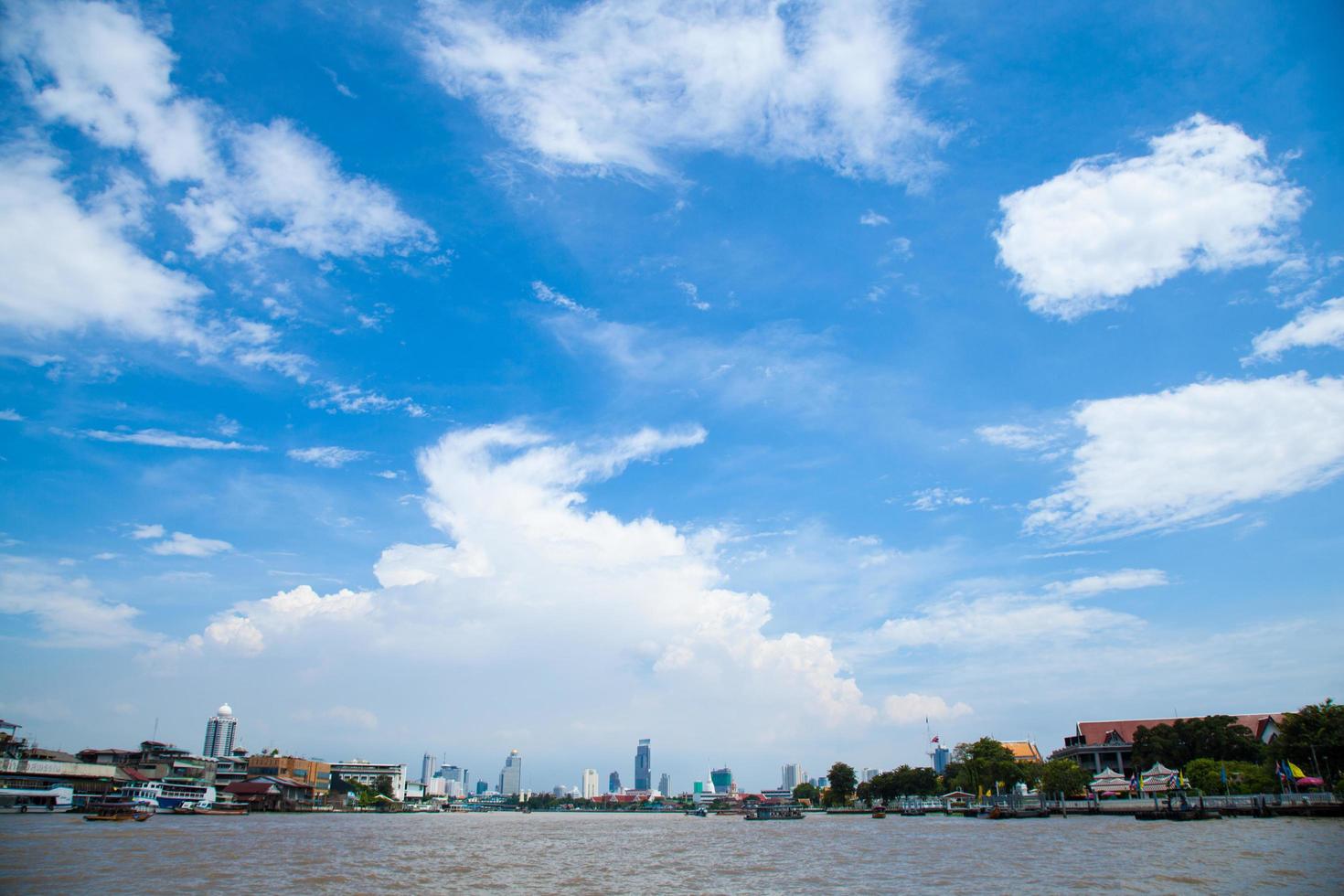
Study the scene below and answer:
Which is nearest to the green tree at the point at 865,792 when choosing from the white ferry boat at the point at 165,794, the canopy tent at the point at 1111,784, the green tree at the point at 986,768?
the green tree at the point at 986,768

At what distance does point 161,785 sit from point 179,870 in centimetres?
7189

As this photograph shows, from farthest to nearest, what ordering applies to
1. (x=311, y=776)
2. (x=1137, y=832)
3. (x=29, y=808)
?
(x=311, y=776), (x=29, y=808), (x=1137, y=832)

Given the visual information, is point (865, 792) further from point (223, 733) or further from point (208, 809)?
point (223, 733)

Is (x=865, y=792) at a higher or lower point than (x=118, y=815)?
lower

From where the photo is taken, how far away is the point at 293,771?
129 metres

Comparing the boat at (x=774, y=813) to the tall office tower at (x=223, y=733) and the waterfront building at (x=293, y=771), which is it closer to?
the waterfront building at (x=293, y=771)

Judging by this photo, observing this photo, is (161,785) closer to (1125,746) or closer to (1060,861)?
(1060,861)

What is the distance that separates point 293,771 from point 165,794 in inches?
1891

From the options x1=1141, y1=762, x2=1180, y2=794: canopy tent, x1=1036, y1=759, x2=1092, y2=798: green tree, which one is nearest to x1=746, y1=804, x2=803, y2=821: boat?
x1=1036, y1=759, x2=1092, y2=798: green tree

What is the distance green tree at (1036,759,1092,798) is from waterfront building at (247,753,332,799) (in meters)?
104

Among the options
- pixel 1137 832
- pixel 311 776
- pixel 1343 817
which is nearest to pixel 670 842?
pixel 1137 832

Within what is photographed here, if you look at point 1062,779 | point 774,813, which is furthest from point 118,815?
point 774,813

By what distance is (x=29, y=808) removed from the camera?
6975 centimetres

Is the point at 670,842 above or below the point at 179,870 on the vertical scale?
below
